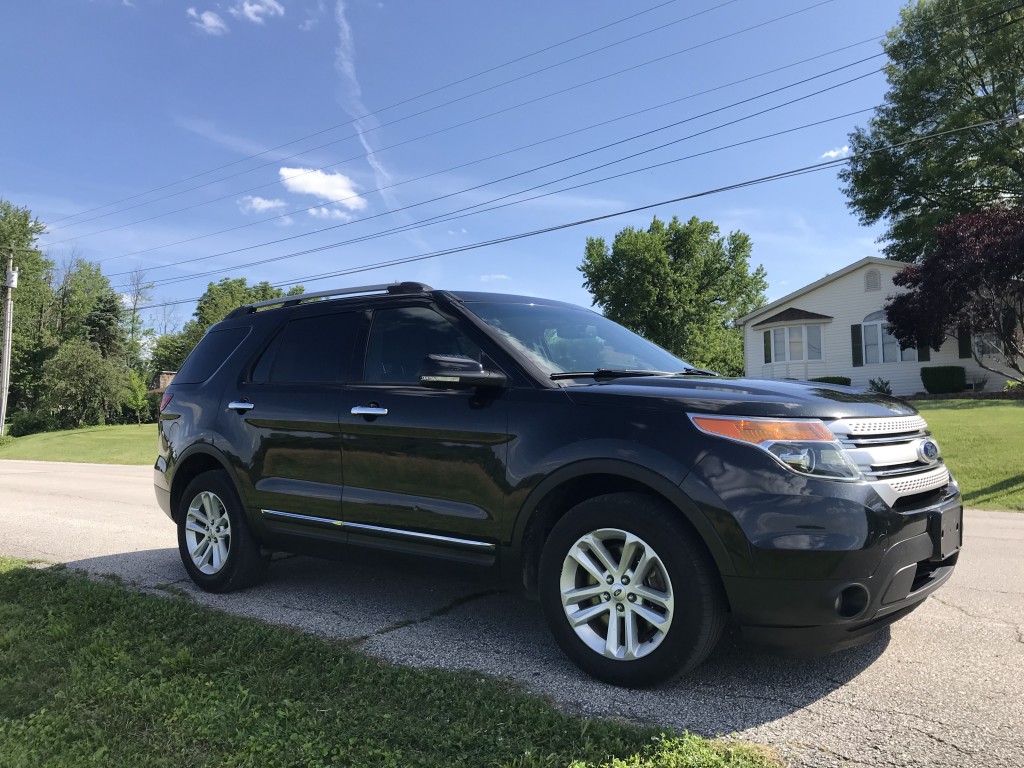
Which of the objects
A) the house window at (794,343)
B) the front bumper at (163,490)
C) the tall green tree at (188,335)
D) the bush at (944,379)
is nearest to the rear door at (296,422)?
the front bumper at (163,490)

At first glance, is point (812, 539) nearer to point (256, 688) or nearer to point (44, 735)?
point (256, 688)

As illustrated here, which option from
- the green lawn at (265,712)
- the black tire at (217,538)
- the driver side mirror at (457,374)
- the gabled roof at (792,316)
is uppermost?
the gabled roof at (792,316)

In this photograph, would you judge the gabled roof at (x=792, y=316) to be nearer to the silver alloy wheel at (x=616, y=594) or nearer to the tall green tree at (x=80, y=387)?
the silver alloy wheel at (x=616, y=594)

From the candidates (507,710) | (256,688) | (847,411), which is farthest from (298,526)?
(847,411)

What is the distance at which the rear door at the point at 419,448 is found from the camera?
143 inches

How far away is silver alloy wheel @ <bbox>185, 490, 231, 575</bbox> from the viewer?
16.5 feet

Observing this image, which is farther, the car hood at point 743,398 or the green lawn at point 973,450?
the green lawn at point 973,450

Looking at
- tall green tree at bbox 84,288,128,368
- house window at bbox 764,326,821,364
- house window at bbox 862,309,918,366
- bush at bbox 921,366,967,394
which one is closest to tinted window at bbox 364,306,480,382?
bush at bbox 921,366,967,394

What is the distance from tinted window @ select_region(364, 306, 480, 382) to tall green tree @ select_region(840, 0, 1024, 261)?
37.7m

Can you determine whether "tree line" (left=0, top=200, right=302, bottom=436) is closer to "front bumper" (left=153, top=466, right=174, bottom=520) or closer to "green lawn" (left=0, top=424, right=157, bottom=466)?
"green lawn" (left=0, top=424, right=157, bottom=466)

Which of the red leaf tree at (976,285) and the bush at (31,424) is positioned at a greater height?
the red leaf tree at (976,285)

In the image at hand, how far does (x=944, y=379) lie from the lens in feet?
83.6

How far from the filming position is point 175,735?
2.77 m

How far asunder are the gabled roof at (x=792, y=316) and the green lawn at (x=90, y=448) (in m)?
23.7
